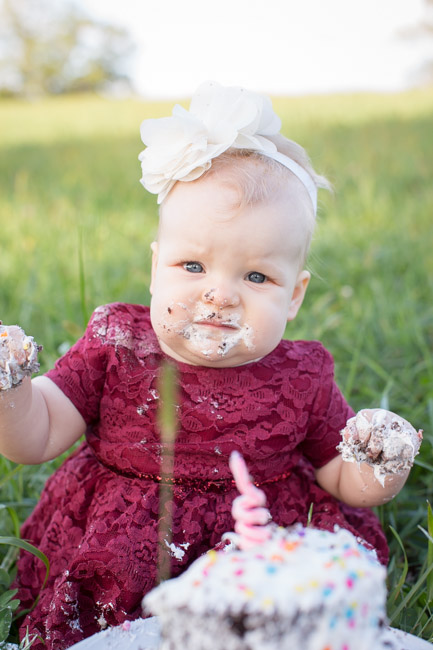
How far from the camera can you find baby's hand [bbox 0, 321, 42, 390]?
1.20m

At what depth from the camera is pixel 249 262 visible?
1.42 m

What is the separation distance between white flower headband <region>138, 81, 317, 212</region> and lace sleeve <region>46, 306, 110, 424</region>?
361 mm

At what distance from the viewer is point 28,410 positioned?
53.9 inches

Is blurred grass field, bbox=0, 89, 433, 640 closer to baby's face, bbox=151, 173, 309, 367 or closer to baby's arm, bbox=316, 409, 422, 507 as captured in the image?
baby's arm, bbox=316, 409, 422, 507

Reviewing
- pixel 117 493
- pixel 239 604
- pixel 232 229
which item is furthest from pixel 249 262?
pixel 239 604

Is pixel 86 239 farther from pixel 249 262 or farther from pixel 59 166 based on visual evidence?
pixel 59 166

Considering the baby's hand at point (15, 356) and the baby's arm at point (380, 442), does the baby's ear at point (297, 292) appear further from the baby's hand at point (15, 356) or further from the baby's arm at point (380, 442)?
the baby's hand at point (15, 356)

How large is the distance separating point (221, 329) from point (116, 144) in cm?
694

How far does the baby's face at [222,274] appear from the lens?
1.40m

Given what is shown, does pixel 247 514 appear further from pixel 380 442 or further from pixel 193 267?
pixel 193 267

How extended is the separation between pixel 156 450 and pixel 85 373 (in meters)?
0.24

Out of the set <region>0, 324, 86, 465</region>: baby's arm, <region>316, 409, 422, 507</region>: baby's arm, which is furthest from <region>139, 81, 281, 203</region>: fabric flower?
<region>316, 409, 422, 507</region>: baby's arm

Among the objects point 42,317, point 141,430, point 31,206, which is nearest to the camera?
point 141,430

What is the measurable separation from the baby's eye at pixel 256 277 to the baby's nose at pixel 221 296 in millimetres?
83
